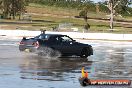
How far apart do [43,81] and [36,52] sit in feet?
36.8

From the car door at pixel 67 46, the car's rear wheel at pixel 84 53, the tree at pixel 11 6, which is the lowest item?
the tree at pixel 11 6

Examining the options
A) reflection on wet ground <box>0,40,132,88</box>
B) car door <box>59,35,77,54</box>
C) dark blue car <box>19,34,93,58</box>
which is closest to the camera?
reflection on wet ground <box>0,40,132,88</box>

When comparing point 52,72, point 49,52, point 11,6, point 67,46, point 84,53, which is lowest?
point 11,6

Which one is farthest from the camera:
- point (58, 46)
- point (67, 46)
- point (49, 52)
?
point (67, 46)

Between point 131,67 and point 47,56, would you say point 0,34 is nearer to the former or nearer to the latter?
point 47,56

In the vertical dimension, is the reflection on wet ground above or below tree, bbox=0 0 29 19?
above

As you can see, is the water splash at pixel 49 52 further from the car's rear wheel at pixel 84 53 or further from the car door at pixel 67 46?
the car's rear wheel at pixel 84 53

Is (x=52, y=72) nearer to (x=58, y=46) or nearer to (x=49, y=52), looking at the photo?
(x=49, y=52)

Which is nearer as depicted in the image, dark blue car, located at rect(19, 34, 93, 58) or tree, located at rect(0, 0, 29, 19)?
dark blue car, located at rect(19, 34, 93, 58)

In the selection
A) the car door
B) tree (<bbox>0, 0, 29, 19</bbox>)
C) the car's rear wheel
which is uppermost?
the car door

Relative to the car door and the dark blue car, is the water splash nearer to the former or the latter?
the dark blue car

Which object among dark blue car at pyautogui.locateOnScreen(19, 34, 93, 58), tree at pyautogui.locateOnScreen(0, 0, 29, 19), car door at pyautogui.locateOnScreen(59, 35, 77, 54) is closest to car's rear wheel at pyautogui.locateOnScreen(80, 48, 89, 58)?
dark blue car at pyautogui.locateOnScreen(19, 34, 93, 58)

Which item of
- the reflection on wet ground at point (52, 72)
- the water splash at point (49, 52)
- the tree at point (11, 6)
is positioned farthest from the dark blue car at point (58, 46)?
the tree at point (11, 6)

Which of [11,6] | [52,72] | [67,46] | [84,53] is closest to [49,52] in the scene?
[67,46]
